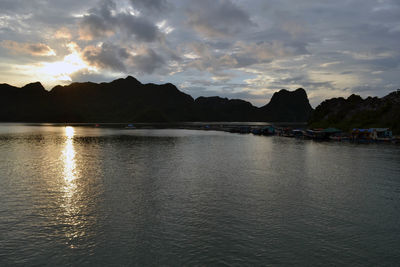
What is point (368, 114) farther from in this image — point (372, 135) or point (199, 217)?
point (199, 217)

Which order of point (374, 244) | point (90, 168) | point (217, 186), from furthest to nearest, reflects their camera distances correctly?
point (90, 168) < point (217, 186) < point (374, 244)

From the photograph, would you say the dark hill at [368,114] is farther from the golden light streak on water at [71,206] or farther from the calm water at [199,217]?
the golden light streak on water at [71,206]

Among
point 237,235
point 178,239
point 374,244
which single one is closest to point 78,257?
point 178,239

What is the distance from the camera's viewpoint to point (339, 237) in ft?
73.0

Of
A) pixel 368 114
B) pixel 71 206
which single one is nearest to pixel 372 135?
pixel 368 114

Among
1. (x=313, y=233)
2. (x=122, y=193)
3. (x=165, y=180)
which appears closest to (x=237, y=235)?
(x=313, y=233)

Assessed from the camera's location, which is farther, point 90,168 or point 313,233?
point 90,168

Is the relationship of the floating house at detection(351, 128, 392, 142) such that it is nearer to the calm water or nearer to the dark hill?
the dark hill

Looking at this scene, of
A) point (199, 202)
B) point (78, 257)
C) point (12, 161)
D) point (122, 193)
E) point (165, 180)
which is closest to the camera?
point (78, 257)

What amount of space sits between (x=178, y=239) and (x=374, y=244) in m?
15.4

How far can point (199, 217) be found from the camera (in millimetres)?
26531

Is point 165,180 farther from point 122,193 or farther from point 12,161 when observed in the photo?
point 12,161

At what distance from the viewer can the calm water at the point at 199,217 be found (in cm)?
1944

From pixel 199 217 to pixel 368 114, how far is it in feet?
506
